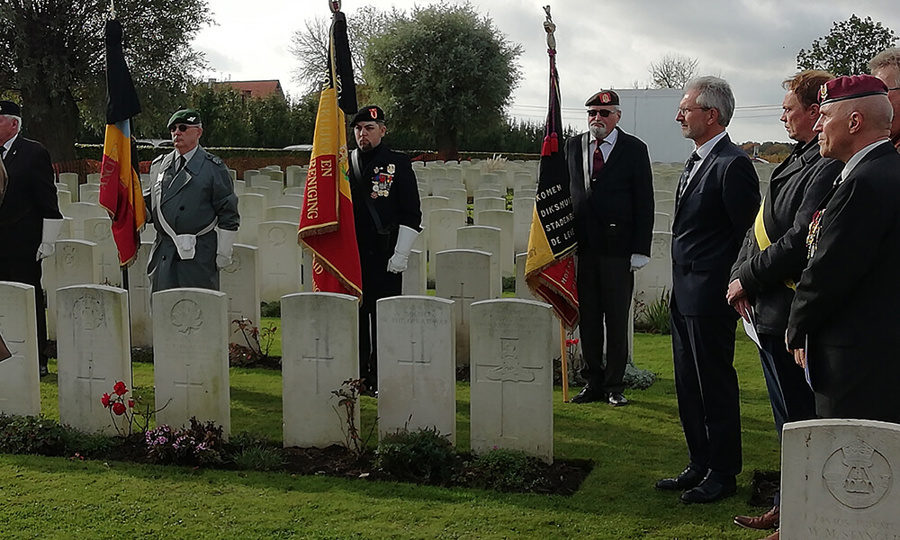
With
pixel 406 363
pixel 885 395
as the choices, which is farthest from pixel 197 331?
pixel 885 395

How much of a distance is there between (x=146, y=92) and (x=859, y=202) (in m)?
21.7

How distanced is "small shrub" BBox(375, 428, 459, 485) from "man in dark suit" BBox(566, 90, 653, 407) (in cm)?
164

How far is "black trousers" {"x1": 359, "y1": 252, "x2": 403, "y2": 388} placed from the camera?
6.56m

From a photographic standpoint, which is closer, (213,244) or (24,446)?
(24,446)

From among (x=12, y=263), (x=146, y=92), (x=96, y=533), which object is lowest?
(x=96, y=533)

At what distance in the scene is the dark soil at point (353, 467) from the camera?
4.78 m

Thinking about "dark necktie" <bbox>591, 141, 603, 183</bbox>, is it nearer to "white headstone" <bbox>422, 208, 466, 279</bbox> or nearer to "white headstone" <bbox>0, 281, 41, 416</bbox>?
"white headstone" <bbox>0, 281, 41, 416</bbox>

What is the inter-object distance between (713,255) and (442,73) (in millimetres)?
29489

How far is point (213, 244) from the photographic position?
6.34 meters

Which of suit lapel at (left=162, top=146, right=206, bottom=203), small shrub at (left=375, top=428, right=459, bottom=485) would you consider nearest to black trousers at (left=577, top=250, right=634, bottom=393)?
small shrub at (left=375, top=428, right=459, bottom=485)

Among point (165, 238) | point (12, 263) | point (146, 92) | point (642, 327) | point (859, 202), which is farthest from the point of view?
point (146, 92)

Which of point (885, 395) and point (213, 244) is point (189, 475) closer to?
point (213, 244)

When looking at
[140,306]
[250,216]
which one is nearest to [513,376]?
[140,306]

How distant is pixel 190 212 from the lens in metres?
6.21
